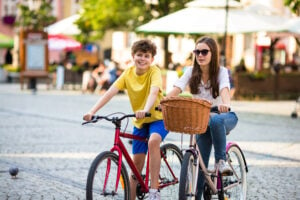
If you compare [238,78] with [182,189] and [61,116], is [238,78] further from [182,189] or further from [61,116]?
[182,189]

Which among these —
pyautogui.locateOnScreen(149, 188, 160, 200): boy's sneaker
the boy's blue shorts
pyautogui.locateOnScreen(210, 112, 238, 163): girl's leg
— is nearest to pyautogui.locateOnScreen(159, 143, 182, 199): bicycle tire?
the boy's blue shorts

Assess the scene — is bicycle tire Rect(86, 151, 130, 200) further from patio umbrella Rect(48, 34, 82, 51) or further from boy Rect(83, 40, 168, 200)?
patio umbrella Rect(48, 34, 82, 51)

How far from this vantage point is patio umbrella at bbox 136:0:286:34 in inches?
847

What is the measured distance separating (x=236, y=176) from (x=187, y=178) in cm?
111

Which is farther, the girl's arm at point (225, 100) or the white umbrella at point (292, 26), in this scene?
the white umbrella at point (292, 26)

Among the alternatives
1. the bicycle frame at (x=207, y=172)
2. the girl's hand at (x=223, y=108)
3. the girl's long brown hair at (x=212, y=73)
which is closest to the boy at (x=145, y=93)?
the girl's long brown hair at (x=212, y=73)

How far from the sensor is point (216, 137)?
666cm

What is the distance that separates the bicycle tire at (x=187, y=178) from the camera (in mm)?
6066

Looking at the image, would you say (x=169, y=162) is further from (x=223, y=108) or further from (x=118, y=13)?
(x=118, y=13)

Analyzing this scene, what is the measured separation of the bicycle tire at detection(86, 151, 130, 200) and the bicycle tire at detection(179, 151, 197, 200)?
50 centimetres

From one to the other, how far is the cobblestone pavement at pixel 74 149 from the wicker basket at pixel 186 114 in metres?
2.23

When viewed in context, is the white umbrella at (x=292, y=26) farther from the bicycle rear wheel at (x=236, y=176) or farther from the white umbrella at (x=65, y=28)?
the white umbrella at (x=65, y=28)

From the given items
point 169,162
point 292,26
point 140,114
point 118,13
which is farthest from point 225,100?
point 118,13

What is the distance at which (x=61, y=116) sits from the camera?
18438 mm
